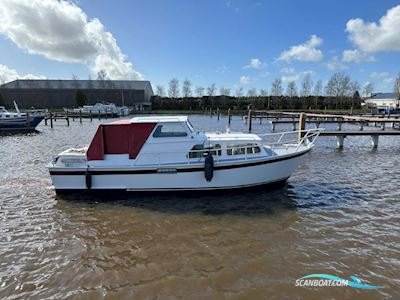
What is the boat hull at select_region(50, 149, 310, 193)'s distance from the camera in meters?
9.49

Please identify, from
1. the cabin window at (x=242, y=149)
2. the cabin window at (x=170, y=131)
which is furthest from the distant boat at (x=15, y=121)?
the cabin window at (x=242, y=149)

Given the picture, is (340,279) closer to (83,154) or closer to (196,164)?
(196,164)

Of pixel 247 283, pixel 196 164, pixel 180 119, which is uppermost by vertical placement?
pixel 180 119

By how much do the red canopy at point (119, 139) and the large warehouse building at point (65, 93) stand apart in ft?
269

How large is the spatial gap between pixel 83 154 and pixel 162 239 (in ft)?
15.6

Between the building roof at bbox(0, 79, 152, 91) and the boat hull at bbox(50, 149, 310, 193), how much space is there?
312 ft

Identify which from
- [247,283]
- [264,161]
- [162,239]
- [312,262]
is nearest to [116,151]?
[162,239]

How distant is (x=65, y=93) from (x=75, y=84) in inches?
311

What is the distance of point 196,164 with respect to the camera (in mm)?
9445

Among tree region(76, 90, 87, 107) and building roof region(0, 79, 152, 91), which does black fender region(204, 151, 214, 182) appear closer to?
tree region(76, 90, 87, 107)

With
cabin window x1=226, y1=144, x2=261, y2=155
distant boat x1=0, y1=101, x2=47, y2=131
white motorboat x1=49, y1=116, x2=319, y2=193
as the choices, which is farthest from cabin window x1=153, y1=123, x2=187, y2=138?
distant boat x1=0, y1=101, x2=47, y2=131

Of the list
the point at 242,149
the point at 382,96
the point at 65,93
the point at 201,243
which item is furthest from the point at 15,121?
the point at 382,96

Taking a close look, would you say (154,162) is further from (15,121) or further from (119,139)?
(15,121)

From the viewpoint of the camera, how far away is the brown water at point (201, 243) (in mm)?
5277
